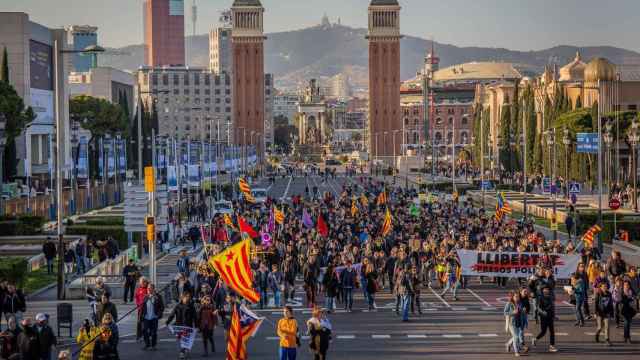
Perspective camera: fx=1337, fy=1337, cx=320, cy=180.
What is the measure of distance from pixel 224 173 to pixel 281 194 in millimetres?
24186

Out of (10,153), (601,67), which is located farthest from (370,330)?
(601,67)

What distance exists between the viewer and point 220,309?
28.3 m

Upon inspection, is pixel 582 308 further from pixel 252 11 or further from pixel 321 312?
pixel 252 11

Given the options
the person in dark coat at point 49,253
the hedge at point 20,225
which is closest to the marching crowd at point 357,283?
the person in dark coat at point 49,253

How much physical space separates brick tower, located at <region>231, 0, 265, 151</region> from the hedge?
13753 cm

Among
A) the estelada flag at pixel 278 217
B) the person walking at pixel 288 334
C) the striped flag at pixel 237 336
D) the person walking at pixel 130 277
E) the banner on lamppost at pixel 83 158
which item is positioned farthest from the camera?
the banner on lamppost at pixel 83 158

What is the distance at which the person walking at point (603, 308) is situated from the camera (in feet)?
84.8

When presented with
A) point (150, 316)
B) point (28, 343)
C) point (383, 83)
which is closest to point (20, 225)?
point (150, 316)

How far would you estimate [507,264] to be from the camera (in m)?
35.5

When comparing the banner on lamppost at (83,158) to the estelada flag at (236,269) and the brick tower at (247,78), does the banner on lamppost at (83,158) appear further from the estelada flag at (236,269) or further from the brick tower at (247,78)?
the brick tower at (247,78)

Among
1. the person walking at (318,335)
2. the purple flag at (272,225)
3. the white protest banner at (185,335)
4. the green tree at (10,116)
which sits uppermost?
the green tree at (10,116)

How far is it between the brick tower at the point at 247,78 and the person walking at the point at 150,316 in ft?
540

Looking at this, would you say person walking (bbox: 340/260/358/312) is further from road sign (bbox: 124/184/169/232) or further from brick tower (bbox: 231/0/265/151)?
brick tower (bbox: 231/0/265/151)

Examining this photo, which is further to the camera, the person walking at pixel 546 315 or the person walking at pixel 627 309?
the person walking at pixel 627 309
